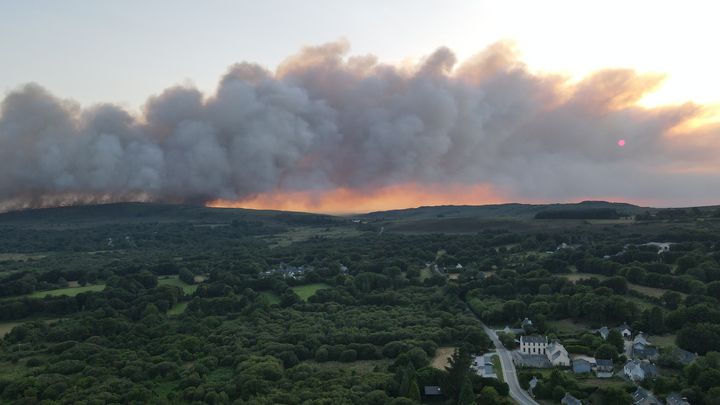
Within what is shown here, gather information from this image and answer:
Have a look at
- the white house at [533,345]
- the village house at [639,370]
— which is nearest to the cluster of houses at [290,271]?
the white house at [533,345]

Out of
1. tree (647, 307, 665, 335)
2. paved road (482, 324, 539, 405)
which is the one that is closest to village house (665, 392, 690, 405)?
paved road (482, 324, 539, 405)

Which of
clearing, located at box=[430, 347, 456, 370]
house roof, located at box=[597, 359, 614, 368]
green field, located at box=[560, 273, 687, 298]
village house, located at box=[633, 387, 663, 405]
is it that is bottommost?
clearing, located at box=[430, 347, 456, 370]

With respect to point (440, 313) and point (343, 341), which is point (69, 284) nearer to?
point (343, 341)

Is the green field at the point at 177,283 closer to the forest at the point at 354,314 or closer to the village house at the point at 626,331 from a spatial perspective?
the forest at the point at 354,314

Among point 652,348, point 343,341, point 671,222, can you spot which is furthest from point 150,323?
point 671,222

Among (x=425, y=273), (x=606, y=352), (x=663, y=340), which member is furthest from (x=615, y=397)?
(x=425, y=273)

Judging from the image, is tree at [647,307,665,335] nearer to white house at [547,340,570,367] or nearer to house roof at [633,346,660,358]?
house roof at [633,346,660,358]

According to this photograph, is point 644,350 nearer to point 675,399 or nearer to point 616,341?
point 616,341

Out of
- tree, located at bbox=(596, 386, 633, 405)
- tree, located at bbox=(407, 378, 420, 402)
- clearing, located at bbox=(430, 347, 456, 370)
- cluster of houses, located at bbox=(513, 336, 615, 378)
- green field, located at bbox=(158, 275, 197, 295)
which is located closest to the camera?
tree, located at bbox=(596, 386, 633, 405)
